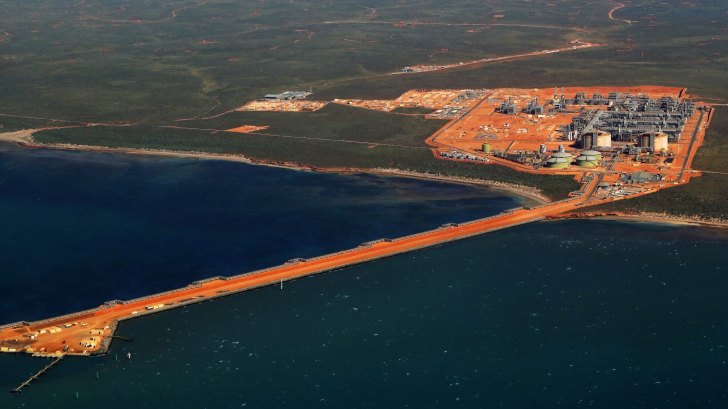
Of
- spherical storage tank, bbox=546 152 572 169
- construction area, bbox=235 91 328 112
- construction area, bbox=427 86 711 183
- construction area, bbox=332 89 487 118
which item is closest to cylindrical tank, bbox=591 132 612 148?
construction area, bbox=427 86 711 183

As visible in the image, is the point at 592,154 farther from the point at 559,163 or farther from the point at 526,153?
the point at 526,153

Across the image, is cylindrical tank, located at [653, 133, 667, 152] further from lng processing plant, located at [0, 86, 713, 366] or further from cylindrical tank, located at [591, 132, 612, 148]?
cylindrical tank, located at [591, 132, 612, 148]

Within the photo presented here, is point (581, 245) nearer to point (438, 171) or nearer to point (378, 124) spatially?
point (438, 171)

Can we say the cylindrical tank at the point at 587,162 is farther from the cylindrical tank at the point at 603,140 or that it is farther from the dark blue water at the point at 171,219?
the dark blue water at the point at 171,219

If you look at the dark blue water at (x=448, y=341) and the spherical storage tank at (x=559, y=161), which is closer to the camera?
the dark blue water at (x=448, y=341)

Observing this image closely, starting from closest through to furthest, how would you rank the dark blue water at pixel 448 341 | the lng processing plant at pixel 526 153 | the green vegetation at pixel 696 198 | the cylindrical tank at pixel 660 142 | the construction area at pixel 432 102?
1. the dark blue water at pixel 448 341
2. the lng processing plant at pixel 526 153
3. the green vegetation at pixel 696 198
4. the cylindrical tank at pixel 660 142
5. the construction area at pixel 432 102

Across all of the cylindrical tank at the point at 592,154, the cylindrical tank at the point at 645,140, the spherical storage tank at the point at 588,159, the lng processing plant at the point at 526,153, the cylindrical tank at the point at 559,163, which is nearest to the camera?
the lng processing plant at the point at 526,153

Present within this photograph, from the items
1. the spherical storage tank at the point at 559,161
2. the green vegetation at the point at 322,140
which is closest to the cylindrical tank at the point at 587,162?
the spherical storage tank at the point at 559,161

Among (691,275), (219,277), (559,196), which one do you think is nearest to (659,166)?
(559,196)
